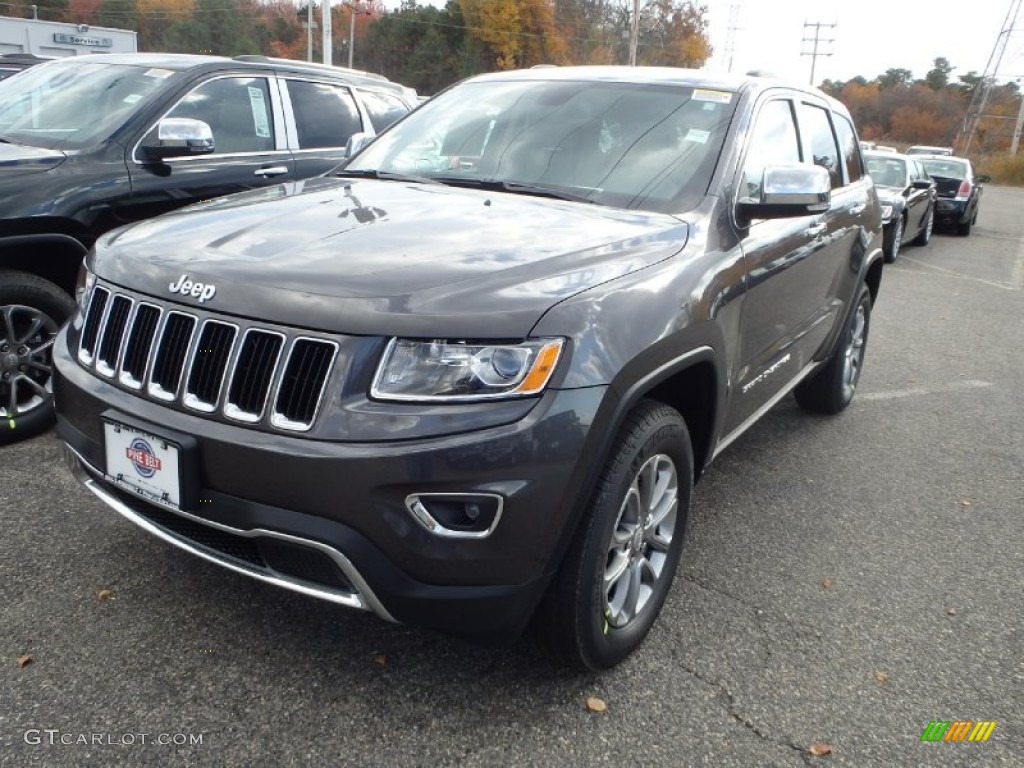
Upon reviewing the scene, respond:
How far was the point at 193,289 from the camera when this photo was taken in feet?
7.41

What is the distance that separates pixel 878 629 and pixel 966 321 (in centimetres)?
678

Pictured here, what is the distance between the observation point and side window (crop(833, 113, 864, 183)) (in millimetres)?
4750

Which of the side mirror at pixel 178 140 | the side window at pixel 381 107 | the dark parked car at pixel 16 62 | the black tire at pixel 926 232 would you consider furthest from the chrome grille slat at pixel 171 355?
the black tire at pixel 926 232

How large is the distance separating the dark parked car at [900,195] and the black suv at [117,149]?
8.54m

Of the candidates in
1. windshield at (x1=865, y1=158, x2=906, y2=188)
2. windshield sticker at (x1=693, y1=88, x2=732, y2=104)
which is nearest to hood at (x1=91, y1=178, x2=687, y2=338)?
windshield sticker at (x1=693, y1=88, x2=732, y2=104)

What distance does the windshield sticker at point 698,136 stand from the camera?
126 inches

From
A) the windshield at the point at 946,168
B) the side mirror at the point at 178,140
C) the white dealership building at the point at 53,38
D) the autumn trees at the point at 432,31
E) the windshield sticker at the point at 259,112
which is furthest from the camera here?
the autumn trees at the point at 432,31

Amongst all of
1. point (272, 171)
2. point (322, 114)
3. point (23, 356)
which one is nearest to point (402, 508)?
point (23, 356)

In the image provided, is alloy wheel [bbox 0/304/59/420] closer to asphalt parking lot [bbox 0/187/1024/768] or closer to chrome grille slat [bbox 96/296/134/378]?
asphalt parking lot [bbox 0/187/1024/768]

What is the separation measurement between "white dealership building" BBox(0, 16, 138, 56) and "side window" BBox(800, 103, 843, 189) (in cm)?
2636

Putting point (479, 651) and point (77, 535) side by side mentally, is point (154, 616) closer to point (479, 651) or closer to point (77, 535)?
point (77, 535)

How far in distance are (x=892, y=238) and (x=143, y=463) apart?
39.7 feet

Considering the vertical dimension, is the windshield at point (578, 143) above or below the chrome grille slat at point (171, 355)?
above

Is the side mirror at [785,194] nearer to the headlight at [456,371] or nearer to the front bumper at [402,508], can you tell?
the front bumper at [402,508]
